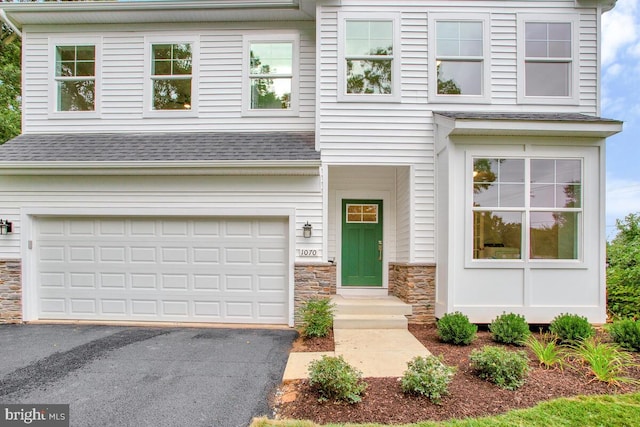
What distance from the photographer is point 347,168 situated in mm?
6691

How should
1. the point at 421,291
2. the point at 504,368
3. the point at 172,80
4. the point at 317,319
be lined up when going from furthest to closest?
the point at 172,80 → the point at 421,291 → the point at 317,319 → the point at 504,368

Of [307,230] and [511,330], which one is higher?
[307,230]

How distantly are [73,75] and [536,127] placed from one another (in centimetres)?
902

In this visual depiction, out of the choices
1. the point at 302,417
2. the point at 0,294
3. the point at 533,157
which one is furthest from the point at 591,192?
the point at 0,294

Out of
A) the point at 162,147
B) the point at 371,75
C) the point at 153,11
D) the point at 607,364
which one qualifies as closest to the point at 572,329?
the point at 607,364

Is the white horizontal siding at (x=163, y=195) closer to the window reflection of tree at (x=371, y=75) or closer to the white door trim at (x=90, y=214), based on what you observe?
the white door trim at (x=90, y=214)

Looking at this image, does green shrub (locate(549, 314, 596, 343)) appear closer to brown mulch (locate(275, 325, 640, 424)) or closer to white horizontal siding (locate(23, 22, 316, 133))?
brown mulch (locate(275, 325, 640, 424))

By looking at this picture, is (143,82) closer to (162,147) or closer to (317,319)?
(162,147)

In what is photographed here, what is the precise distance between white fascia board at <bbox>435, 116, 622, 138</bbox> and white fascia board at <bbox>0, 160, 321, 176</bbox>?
248 cm

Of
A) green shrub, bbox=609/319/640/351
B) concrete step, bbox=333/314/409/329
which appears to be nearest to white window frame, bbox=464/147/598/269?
green shrub, bbox=609/319/640/351

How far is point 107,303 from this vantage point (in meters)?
6.12

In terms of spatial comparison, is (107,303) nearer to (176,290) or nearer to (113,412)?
(176,290)

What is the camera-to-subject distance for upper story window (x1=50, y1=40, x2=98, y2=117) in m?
6.92

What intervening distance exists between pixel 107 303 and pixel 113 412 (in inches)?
142
